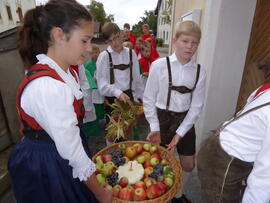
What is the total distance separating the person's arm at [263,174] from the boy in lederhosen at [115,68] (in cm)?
193

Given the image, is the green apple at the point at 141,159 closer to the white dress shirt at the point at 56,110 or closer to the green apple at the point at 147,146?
the green apple at the point at 147,146

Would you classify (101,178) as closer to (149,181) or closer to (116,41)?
(149,181)

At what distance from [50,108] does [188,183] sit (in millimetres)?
2222

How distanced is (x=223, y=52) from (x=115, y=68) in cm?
147

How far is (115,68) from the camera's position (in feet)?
9.61

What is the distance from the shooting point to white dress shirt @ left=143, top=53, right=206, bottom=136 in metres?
1.90

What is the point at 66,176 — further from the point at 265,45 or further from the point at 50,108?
the point at 265,45

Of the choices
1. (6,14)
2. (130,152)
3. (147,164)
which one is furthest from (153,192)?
A: (6,14)

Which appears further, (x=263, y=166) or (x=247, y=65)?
(x=247, y=65)

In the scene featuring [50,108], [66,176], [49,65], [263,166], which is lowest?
[66,176]

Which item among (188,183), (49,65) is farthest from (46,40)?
(188,183)

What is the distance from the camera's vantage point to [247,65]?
2.70 meters

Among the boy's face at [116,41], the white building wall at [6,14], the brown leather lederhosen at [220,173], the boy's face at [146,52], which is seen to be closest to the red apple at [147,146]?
the brown leather lederhosen at [220,173]

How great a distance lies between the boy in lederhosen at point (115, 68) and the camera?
110 inches
